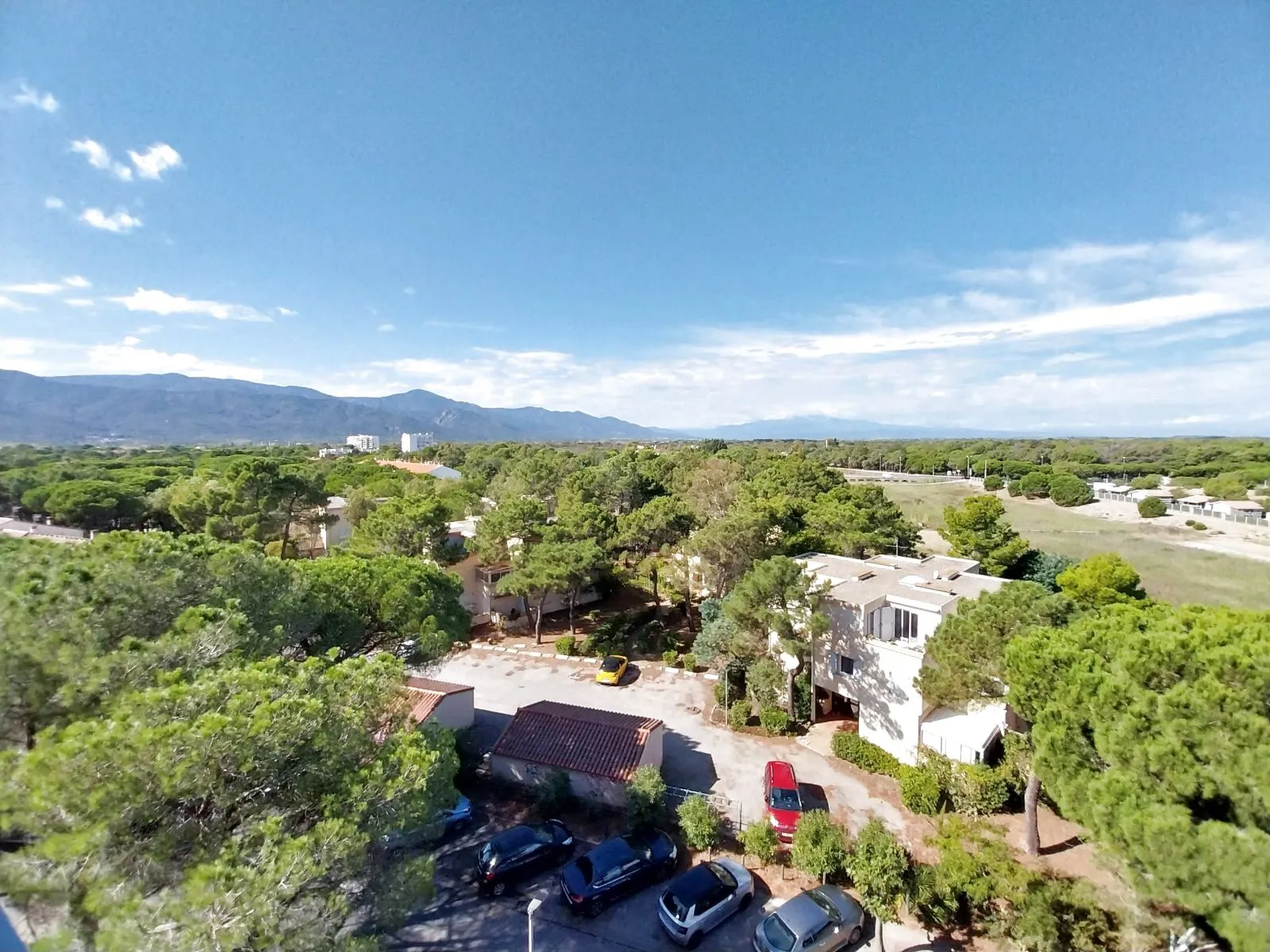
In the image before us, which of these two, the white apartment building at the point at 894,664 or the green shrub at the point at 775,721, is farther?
the green shrub at the point at 775,721

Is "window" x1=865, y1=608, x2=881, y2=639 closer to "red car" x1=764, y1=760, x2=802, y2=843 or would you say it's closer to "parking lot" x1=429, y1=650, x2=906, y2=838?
"parking lot" x1=429, y1=650, x2=906, y2=838

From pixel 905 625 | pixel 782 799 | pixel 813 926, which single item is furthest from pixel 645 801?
pixel 905 625

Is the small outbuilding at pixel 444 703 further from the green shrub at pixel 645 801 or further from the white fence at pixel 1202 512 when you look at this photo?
the white fence at pixel 1202 512

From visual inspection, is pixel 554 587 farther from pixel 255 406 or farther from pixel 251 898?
pixel 255 406

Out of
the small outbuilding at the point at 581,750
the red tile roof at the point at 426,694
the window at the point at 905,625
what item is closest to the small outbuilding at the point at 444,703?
the red tile roof at the point at 426,694

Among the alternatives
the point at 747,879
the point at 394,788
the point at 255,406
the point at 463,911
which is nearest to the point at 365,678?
the point at 394,788

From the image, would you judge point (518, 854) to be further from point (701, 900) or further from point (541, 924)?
point (701, 900)
